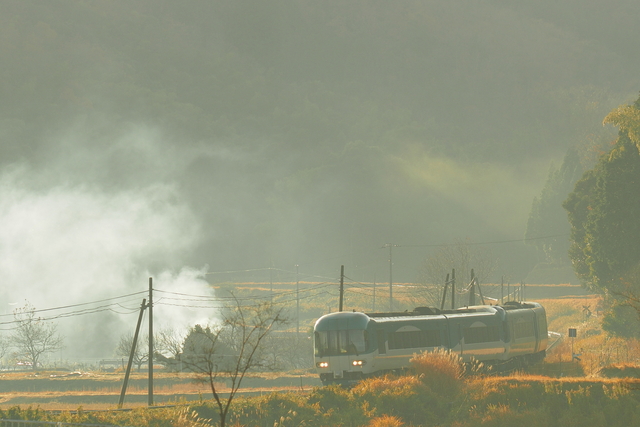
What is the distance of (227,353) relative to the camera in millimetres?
69250

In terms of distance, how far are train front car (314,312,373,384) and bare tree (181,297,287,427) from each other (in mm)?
2705

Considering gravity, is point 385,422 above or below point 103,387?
above

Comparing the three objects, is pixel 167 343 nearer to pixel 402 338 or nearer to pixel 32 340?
pixel 32 340

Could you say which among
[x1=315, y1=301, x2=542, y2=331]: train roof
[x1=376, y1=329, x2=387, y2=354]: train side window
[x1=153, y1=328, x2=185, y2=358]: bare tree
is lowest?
[x1=153, y1=328, x2=185, y2=358]: bare tree

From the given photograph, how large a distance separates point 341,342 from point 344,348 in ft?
1.08

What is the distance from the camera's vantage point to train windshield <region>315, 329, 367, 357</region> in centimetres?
3616

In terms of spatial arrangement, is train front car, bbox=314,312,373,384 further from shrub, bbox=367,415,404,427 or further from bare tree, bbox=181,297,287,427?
shrub, bbox=367,415,404,427

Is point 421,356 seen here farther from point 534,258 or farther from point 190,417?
point 534,258

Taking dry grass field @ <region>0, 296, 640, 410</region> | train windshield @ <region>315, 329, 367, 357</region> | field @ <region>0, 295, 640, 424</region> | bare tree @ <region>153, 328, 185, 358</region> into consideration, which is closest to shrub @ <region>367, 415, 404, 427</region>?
field @ <region>0, 295, 640, 424</region>

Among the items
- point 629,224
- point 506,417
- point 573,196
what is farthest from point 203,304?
point 506,417

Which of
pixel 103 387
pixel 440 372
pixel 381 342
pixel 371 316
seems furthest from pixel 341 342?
pixel 103 387

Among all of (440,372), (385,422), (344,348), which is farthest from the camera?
(344,348)

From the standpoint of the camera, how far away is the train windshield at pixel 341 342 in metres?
36.2

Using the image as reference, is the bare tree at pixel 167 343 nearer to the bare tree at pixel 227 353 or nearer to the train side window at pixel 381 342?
the bare tree at pixel 227 353
